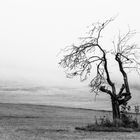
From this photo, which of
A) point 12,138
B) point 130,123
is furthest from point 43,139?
point 130,123

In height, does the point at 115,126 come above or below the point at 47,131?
above

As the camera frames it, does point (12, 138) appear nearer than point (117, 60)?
Yes

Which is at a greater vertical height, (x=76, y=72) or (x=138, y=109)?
(x=76, y=72)

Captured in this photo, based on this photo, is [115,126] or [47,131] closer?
[47,131]

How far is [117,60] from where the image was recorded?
35.4 m

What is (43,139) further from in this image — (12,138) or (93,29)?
(93,29)

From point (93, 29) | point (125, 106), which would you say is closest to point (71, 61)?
point (93, 29)

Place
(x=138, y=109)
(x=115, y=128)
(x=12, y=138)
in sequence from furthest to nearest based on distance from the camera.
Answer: (x=138, y=109)
(x=115, y=128)
(x=12, y=138)

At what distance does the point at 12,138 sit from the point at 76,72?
1439 cm

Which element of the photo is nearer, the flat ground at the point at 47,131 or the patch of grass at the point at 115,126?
the flat ground at the point at 47,131

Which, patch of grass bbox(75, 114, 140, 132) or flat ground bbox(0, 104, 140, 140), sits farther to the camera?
patch of grass bbox(75, 114, 140, 132)

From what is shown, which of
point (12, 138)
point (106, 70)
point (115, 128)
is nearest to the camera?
point (12, 138)

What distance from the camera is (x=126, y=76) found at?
35688 millimetres

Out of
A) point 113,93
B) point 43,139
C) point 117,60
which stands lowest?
point 43,139
